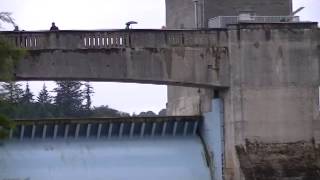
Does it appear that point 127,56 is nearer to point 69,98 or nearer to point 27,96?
point 27,96

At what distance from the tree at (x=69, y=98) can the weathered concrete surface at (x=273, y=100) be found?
39040 mm

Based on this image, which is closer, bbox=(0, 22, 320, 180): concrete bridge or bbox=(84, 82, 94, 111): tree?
bbox=(0, 22, 320, 180): concrete bridge

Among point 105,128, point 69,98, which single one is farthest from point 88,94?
point 105,128

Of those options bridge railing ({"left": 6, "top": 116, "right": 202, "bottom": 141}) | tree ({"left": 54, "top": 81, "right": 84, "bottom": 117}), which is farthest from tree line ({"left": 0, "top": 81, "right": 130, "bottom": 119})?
bridge railing ({"left": 6, "top": 116, "right": 202, "bottom": 141})

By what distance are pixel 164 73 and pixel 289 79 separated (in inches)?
180

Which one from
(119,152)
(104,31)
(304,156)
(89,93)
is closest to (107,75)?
(104,31)

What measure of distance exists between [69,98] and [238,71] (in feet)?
147

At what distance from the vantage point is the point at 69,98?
70312 mm

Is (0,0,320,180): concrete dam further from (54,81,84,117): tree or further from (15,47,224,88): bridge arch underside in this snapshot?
(54,81,84,117): tree

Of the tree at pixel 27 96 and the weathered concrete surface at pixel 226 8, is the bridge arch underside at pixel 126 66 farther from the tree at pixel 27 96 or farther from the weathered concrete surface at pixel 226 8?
the tree at pixel 27 96

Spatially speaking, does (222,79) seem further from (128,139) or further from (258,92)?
(128,139)

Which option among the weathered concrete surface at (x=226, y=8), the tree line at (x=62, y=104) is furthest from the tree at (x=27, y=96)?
the weathered concrete surface at (x=226, y=8)

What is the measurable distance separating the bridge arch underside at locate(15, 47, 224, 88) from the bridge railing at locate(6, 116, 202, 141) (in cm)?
251

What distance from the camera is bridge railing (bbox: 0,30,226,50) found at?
26.3 metres
